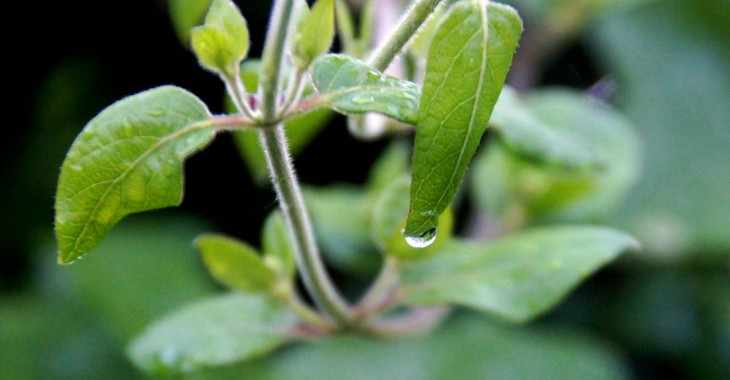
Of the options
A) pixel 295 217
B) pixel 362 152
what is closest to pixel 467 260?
pixel 295 217

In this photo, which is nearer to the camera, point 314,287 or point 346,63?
point 346,63

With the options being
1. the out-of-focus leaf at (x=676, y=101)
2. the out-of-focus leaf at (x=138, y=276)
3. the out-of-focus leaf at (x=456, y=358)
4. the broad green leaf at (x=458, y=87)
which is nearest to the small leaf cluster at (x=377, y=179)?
the broad green leaf at (x=458, y=87)

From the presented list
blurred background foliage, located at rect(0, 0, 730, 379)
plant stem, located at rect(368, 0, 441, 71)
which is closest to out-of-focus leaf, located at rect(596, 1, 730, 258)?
blurred background foliage, located at rect(0, 0, 730, 379)

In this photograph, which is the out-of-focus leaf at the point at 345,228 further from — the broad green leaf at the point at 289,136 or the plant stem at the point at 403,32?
the plant stem at the point at 403,32

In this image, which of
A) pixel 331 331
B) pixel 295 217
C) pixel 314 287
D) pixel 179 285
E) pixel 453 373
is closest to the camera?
pixel 295 217

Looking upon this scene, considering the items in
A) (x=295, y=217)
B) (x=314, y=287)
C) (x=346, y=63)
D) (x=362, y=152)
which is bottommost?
(x=362, y=152)

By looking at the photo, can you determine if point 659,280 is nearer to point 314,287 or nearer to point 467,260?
point 467,260

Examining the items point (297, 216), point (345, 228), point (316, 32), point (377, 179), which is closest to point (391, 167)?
point (377, 179)
